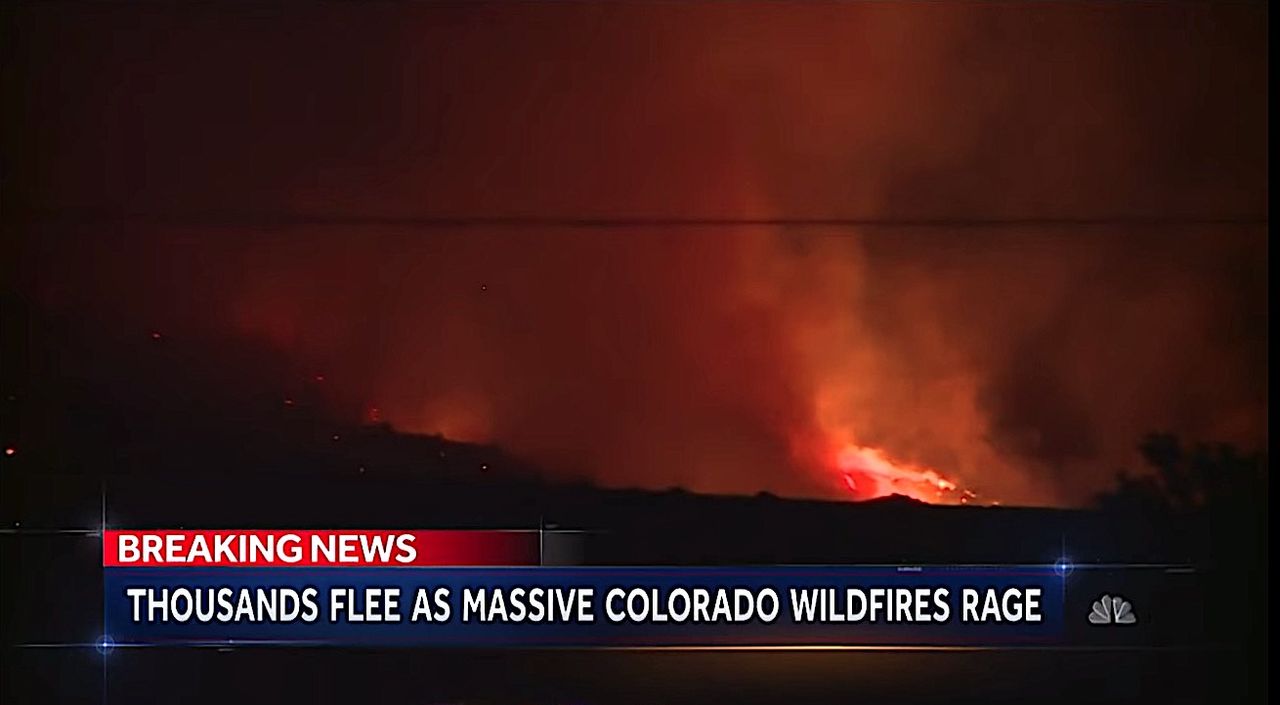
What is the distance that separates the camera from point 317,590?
2.94m

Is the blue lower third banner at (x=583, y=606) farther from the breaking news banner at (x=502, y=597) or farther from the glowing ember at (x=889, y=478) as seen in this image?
the glowing ember at (x=889, y=478)

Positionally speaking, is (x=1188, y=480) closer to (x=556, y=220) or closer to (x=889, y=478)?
(x=889, y=478)

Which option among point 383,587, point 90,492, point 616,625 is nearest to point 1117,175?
point 616,625

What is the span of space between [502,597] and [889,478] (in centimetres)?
88

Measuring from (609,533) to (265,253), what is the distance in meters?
0.96

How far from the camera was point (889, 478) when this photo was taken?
2.96 m

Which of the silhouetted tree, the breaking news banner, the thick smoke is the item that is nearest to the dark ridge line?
the thick smoke

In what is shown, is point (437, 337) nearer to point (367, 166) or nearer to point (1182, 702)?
point (367, 166)

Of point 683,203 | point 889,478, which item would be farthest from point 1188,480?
point 683,203

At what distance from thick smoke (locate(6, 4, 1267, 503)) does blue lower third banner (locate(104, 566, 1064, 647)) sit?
0.79ft

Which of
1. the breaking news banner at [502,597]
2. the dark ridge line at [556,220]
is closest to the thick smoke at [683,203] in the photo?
the dark ridge line at [556,220]

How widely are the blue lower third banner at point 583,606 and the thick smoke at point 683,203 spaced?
241mm

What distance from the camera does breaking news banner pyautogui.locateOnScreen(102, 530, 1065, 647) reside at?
2.94 metres

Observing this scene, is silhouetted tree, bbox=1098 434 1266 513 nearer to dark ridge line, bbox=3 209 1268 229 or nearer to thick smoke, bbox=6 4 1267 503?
thick smoke, bbox=6 4 1267 503
